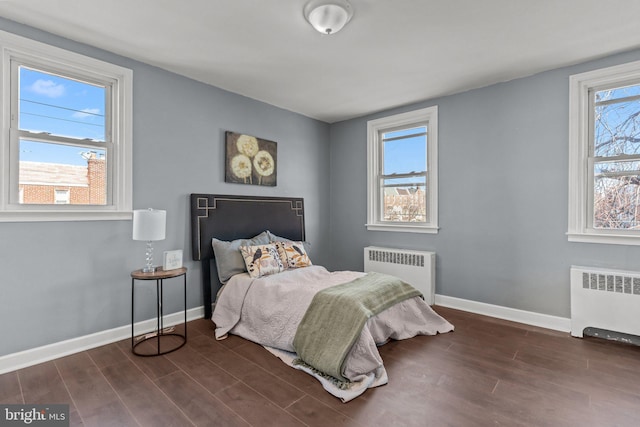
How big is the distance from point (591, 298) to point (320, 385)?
2476 millimetres

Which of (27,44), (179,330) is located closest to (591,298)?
(179,330)

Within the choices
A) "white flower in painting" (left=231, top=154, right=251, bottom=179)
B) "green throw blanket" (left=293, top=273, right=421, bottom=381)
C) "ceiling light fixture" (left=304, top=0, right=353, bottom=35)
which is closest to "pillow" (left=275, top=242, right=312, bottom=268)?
"green throw blanket" (left=293, top=273, right=421, bottom=381)

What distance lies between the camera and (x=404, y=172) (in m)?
4.19

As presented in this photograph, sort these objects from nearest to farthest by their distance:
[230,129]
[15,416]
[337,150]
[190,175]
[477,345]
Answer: [15,416]
[477,345]
[190,175]
[230,129]
[337,150]

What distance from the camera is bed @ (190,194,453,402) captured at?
2.15 m

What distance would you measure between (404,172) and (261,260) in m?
2.23

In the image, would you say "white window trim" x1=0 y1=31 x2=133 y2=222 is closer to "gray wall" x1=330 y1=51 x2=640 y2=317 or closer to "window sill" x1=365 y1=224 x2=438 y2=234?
"window sill" x1=365 y1=224 x2=438 y2=234

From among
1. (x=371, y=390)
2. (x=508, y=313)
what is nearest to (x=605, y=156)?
(x=508, y=313)

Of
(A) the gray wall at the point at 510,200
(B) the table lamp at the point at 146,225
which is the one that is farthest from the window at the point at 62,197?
(A) the gray wall at the point at 510,200

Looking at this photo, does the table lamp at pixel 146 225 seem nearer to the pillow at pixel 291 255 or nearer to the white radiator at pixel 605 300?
the pillow at pixel 291 255

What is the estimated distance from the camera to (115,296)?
2.77 meters

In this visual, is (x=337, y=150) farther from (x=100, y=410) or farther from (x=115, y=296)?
(x=100, y=410)

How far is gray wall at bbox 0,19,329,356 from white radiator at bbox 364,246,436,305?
1.56 m

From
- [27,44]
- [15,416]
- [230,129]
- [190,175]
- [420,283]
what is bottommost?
[15,416]
